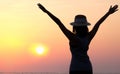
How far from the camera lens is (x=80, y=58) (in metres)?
6.70

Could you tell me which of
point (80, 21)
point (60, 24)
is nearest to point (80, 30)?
point (80, 21)

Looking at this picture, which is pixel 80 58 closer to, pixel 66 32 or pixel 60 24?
pixel 66 32

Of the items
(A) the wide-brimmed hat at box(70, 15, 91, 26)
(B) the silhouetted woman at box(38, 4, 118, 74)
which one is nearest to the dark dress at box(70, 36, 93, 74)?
(B) the silhouetted woman at box(38, 4, 118, 74)

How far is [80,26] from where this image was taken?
21.9ft

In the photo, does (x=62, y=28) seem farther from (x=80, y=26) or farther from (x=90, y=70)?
(x=90, y=70)

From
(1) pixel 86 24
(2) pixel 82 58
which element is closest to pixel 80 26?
(1) pixel 86 24

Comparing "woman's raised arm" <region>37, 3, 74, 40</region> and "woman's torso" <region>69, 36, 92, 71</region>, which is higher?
"woman's raised arm" <region>37, 3, 74, 40</region>

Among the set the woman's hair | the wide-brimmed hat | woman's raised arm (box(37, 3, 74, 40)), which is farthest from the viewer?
the woman's hair

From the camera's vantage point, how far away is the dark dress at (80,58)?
6.68 m

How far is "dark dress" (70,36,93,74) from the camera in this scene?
6680 mm

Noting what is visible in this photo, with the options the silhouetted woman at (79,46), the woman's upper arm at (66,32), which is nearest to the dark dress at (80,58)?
the silhouetted woman at (79,46)

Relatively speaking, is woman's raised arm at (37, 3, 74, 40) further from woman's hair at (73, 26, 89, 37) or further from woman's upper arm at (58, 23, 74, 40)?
woman's hair at (73, 26, 89, 37)

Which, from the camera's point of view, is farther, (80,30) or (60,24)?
(80,30)

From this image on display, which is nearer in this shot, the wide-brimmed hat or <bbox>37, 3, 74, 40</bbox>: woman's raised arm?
<bbox>37, 3, 74, 40</bbox>: woman's raised arm
